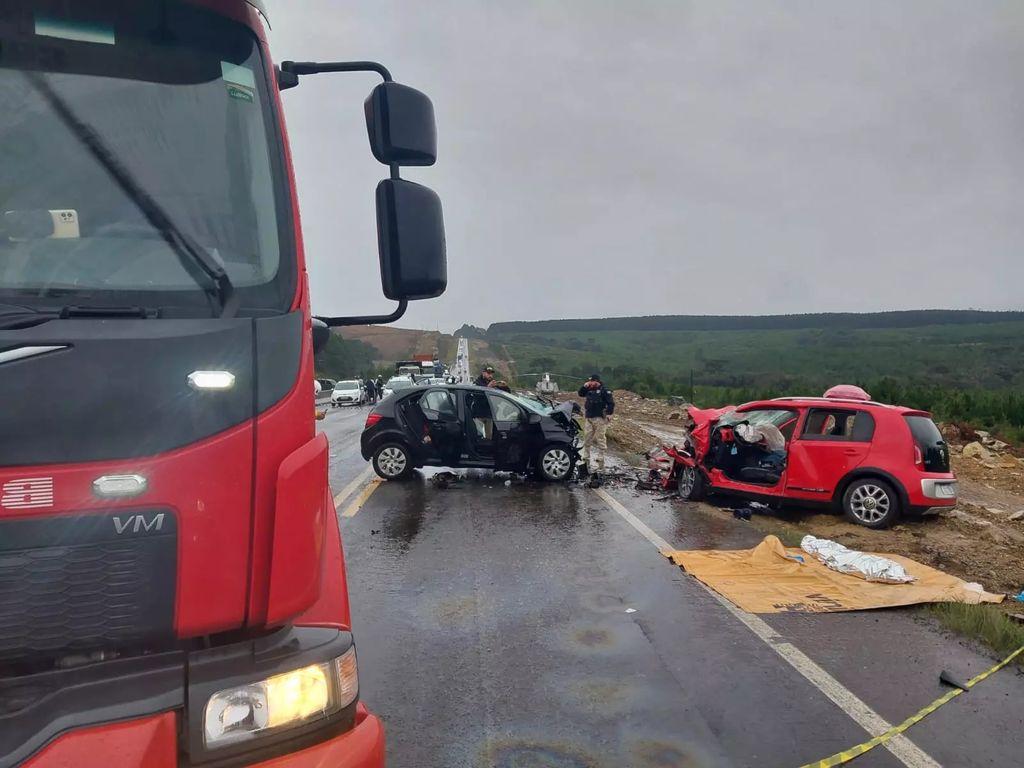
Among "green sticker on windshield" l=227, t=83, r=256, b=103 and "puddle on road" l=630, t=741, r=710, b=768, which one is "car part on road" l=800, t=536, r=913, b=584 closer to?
"puddle on road" l=630, t=741, r=710, b=768

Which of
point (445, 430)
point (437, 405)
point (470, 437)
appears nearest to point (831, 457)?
point (470, 437)

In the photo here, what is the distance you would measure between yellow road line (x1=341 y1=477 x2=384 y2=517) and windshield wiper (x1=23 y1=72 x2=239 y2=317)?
25.4ft

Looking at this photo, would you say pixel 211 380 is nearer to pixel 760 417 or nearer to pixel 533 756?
pixel 533 756

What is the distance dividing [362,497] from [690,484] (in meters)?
4.77

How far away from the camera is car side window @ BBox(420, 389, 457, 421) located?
12438 mm

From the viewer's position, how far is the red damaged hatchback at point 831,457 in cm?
871

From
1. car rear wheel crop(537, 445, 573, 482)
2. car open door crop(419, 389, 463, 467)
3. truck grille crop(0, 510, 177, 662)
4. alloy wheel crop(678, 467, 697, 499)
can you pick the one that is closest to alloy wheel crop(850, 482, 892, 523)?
alloy wheel crop(678, 467, 697, 499)

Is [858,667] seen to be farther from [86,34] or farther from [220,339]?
[86,34]

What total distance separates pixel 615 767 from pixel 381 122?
9.90 ft

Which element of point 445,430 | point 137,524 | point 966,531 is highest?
point 137,524

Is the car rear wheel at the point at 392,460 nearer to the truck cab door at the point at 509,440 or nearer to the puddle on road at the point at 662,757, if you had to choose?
the truck cab door at the point at 509,440

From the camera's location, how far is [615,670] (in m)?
4.61

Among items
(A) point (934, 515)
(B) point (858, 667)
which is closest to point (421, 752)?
(B) point (858, 667)

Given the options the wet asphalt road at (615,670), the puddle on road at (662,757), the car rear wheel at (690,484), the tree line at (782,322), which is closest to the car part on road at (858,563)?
the wet asphalt road at (615,670)
